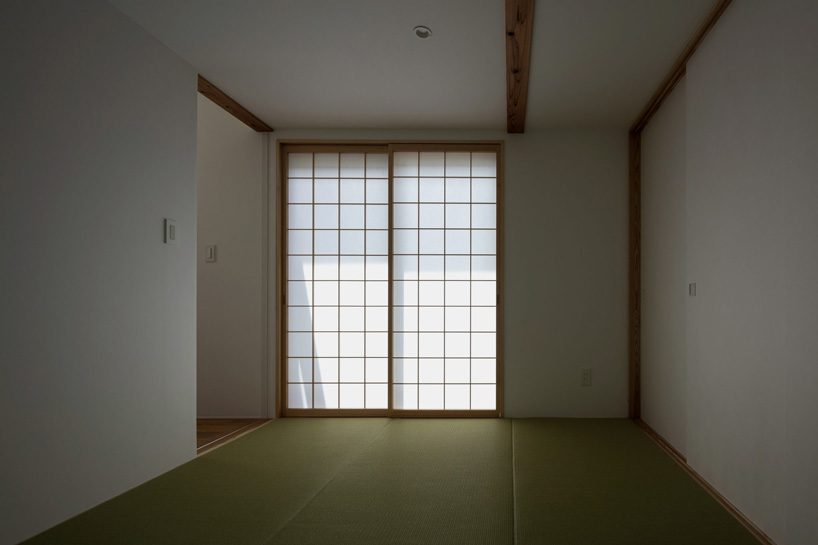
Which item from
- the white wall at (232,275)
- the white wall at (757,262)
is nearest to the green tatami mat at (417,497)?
the white wall at (757,262)

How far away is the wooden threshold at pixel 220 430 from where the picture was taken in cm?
422

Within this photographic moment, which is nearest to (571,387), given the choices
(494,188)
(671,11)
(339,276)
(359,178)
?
(494,188)

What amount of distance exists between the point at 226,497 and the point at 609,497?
1.91 m

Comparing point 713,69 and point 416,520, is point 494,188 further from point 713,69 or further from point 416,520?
point 416,520

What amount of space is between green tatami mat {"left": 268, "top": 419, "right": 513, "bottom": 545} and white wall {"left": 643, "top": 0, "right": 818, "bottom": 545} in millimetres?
1074

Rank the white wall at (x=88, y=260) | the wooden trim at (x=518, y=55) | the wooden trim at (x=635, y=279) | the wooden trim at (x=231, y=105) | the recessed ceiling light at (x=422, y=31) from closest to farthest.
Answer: the white wall at (x=88, y=260) < the wooden trim at (x=518, y=55) < the recessed ceiling light at (x=422, y=31) < the wooden trim at (x=231, y=105) < the wooden trim at (x=635, y=279)

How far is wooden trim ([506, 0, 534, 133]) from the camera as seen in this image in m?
2.96

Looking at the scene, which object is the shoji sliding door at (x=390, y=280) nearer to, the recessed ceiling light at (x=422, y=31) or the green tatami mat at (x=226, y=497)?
the green tatami mat at (x=226, y=497)

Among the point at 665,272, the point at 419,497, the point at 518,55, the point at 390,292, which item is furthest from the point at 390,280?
the point at 419,497

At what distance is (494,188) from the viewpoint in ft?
17.0

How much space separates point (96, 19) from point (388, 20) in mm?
1406

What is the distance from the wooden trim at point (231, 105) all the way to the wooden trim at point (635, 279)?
305 centimetres

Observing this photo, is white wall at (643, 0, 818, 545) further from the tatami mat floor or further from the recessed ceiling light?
the recessed ceiling light

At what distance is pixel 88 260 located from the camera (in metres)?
2.82
